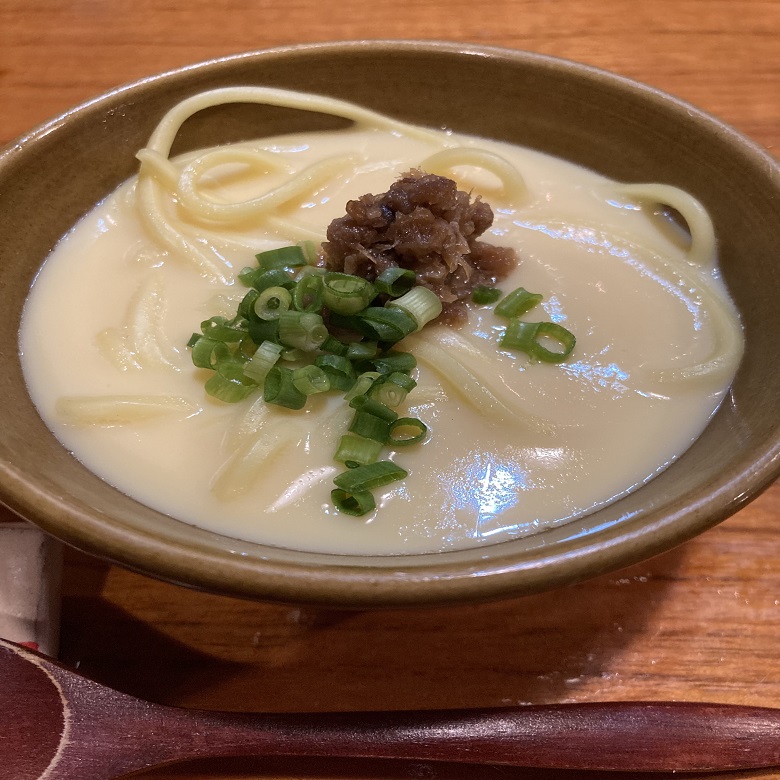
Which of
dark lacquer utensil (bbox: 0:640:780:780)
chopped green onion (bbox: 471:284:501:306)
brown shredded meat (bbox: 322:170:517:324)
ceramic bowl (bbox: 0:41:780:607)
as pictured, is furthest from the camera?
chopped green onion (bbox: 471:284:501:306)

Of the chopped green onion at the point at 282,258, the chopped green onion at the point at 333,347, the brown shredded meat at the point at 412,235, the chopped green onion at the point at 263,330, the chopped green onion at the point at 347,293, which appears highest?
the brown shredded meat at the point at 412,235

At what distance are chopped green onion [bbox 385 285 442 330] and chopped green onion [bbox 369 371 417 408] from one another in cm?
18

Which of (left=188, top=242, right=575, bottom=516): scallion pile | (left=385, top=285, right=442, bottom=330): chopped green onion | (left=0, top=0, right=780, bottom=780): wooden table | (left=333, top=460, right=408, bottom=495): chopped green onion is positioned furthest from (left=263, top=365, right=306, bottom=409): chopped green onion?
(left=0, top=0, right=780, bottom=780): wooden table

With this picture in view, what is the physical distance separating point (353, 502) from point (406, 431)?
236 mm

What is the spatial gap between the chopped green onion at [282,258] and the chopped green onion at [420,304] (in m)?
0.35

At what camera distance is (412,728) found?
140 cm

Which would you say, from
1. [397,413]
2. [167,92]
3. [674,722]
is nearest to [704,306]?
[397,413]

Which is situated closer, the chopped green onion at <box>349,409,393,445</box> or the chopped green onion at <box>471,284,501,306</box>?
the chopped green onion at <box>349,409,393,445</box>

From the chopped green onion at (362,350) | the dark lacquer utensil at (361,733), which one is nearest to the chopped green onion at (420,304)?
the chopped green onion at (362,350)

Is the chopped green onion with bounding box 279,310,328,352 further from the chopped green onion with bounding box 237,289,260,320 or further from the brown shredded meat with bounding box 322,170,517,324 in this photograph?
the brown shredded meat with bounding box 322,170,517,324

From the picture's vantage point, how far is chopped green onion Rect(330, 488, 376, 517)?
4.81 feet

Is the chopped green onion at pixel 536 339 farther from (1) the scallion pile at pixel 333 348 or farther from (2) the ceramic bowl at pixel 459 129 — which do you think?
(2) the ceramic bowl at pixel 459 129

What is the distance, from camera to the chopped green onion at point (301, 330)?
1.68 meters

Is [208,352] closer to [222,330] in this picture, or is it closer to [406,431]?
[222,330]
